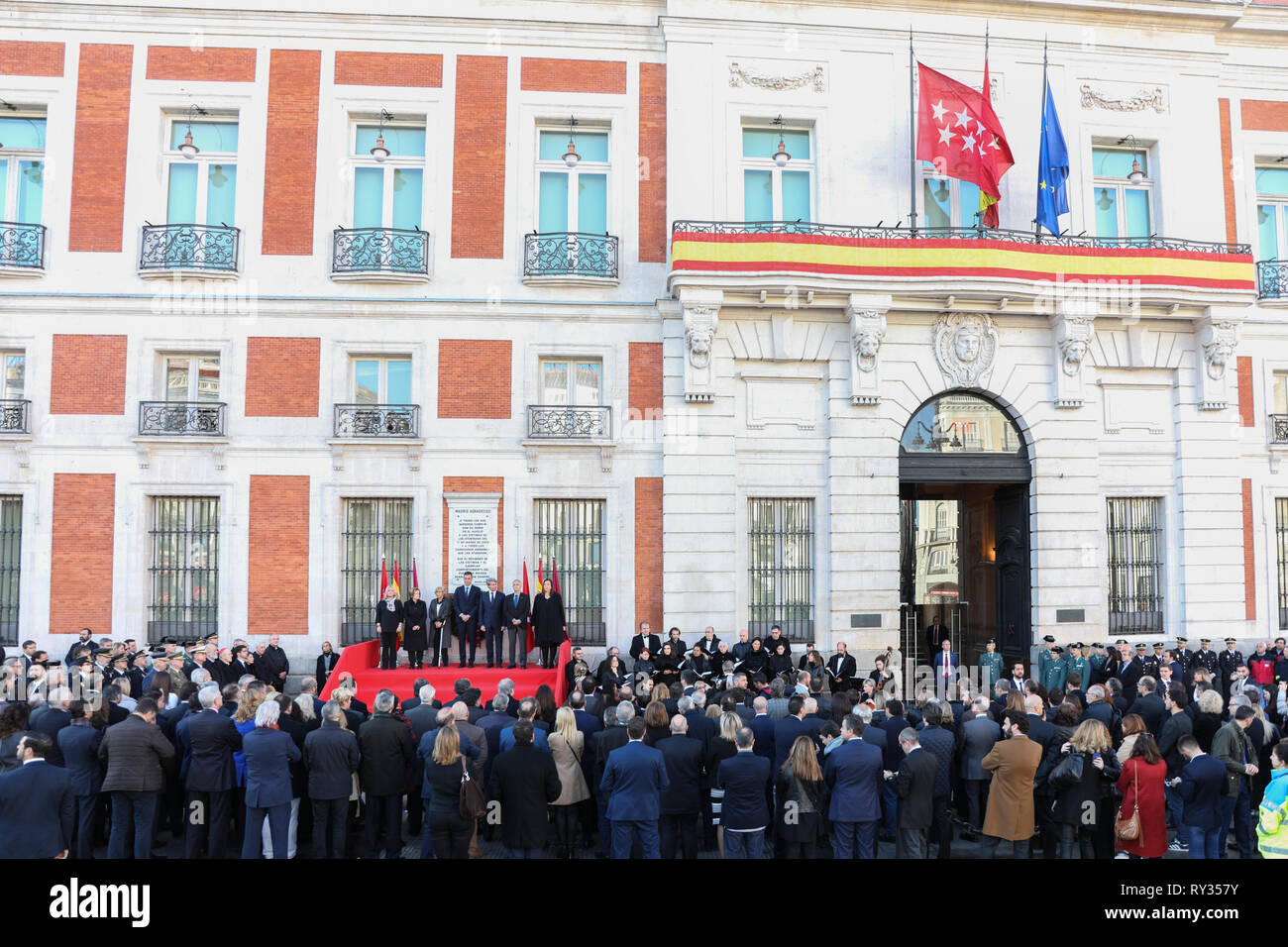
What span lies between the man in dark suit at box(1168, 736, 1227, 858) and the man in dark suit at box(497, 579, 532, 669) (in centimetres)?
1022

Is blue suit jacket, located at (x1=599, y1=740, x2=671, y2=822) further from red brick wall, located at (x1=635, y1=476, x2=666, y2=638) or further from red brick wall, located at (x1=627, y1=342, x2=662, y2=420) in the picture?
red brick wall, located at (x1=627, y1=342, x2=662, y2=420)

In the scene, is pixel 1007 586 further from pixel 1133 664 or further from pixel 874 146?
pixel 874 146

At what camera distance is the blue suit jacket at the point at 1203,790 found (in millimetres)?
7633

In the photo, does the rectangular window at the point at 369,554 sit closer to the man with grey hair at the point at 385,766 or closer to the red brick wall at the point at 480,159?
the red brick wall at the point at 480,159

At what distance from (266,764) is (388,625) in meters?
7.41

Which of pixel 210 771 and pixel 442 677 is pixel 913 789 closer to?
pixel 210 771

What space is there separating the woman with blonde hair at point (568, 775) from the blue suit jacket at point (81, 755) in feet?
13.4

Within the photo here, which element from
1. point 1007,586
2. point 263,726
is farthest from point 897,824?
point 1007,586

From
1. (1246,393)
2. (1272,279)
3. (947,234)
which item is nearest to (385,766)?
(947,234)

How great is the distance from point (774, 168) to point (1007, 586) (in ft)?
31.5

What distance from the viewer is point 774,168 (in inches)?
696

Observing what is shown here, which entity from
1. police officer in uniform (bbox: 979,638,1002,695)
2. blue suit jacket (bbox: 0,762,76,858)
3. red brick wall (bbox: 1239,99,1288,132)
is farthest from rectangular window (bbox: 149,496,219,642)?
red brick wall (bbox: 1239,99,1288,132)

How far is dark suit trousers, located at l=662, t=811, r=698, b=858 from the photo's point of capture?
330 inches

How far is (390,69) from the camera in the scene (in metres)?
17.2
